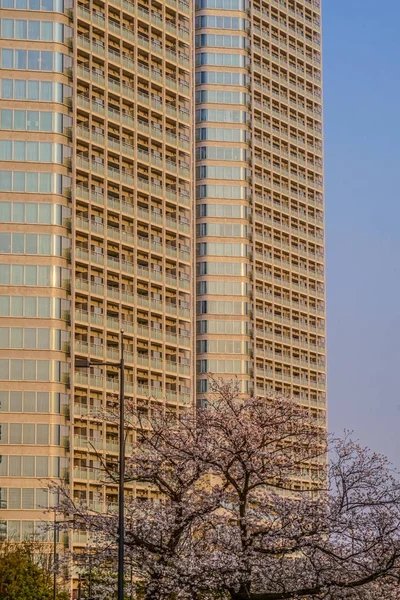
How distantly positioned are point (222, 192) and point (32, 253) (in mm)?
37466

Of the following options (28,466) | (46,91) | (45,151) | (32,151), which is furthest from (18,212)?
(28,466)

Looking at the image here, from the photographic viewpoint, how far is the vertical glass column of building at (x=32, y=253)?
138m

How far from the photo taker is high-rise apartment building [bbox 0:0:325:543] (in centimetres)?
14112

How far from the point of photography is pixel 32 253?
142 m

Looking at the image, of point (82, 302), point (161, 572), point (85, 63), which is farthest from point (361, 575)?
point (85, 63)

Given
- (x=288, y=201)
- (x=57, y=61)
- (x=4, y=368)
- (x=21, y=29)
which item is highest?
(x=21, y=29)

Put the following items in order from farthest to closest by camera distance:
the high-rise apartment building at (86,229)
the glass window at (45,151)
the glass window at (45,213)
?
the glass window at (45,151)
the glass window at (45,213)
the high-rise apartment building at (86,229)

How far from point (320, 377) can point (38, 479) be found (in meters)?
62.4

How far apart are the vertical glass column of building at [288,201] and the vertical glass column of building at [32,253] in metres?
37.4

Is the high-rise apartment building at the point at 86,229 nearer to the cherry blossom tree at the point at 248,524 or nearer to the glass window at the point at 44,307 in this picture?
the glass window at the point at 44,307

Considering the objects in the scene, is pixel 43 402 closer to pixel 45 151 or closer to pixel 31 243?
pixel 31 243

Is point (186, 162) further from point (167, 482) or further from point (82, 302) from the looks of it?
point (167, 482)

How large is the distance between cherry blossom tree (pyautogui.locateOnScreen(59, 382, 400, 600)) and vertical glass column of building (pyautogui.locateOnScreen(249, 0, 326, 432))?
358 feet

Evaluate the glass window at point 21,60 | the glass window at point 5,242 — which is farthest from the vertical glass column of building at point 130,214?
the glass window at point 5,242
